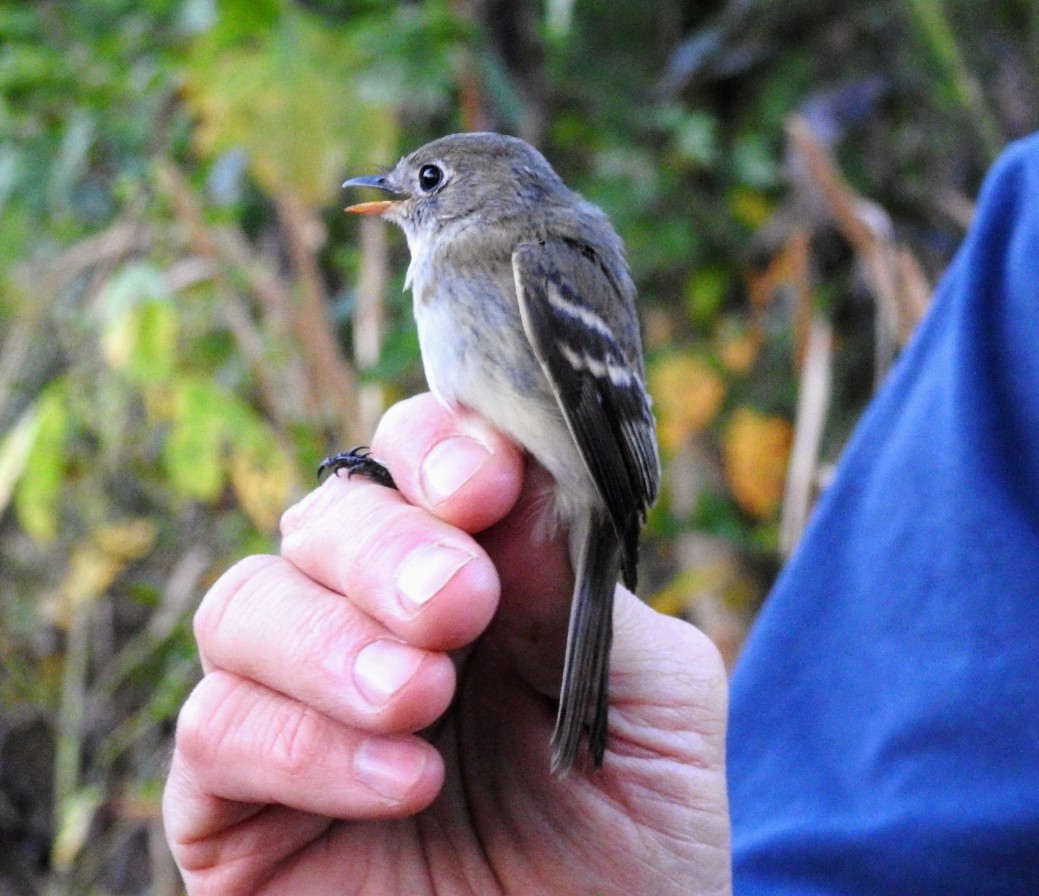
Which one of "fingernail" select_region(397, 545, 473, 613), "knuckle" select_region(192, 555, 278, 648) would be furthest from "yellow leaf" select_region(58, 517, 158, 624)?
"fingernail" select_region(397, 545, 473, 613)

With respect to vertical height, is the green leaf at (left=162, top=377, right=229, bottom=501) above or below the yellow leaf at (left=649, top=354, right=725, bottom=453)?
above

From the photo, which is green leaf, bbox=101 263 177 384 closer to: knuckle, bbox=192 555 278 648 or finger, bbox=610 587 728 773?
knuckle, bbox=192 555 278 648

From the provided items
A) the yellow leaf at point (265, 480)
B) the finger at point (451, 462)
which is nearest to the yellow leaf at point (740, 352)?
the yellow leaf at point (265, 480)

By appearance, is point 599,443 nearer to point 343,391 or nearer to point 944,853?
point 944,853

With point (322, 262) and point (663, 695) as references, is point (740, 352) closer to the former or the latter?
point (322, 262)

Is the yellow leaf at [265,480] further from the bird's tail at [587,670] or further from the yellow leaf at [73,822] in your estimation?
the bird's tail at [587,670]

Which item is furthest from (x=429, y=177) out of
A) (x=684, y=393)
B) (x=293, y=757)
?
(x=684, y=393)
